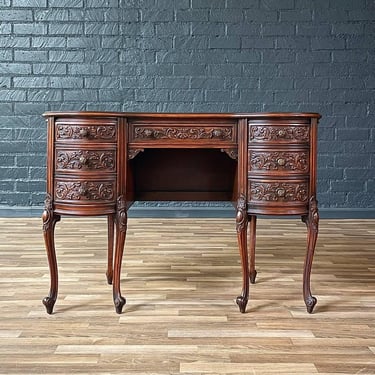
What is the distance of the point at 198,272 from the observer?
2.64 metres

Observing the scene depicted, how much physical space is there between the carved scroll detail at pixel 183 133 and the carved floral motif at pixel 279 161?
149 millimetres

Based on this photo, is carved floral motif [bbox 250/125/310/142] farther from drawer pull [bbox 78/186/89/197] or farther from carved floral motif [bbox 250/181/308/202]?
drawer pull [bbox 78/186/89/197]

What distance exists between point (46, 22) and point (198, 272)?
9.94 ft

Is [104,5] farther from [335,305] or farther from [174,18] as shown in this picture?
[335,305]

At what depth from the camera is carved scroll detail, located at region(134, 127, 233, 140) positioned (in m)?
2.00

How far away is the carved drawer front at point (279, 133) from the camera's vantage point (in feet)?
6.48

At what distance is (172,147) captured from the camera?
2.01 meters

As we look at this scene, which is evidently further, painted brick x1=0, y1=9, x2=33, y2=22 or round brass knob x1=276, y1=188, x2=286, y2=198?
painted brick x1=0, y1=9, x2=33, y2=22

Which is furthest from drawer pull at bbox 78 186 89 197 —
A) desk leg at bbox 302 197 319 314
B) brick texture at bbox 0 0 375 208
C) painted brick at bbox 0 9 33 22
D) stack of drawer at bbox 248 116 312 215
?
painted brick at bbox 0 9 33 22

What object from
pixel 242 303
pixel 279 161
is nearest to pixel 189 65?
pixel 279 161

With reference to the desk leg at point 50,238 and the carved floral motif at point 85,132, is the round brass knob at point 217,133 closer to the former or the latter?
the carved floral motif at point 85,132

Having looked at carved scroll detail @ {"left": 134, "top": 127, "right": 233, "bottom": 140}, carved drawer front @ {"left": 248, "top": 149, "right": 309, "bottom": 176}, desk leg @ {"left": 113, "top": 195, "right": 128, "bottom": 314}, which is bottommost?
desk leg @ {"left": 113, "top": 195, "right": 128, "bottom": 314}

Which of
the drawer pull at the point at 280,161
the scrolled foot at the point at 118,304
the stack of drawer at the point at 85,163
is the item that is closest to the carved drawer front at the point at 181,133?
the stack of drawer at the point at 85,163

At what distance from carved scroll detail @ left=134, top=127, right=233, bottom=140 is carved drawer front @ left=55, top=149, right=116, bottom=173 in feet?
0.49
